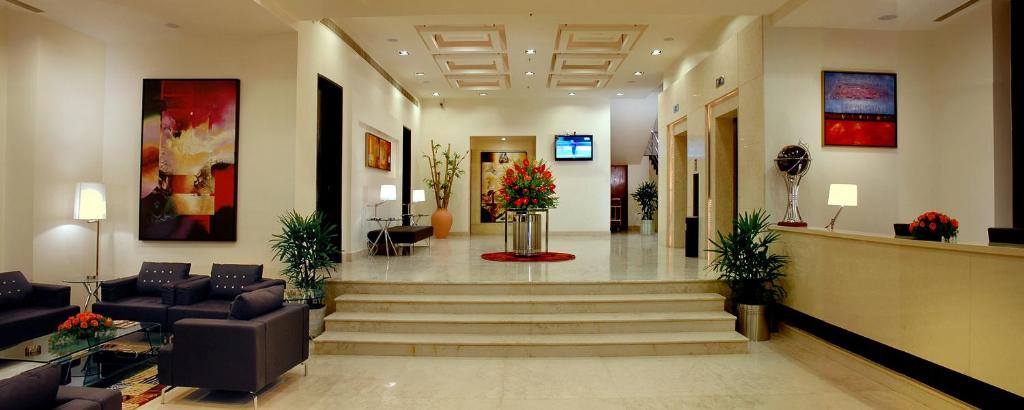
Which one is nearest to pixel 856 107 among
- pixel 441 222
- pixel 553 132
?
pixel 553 132

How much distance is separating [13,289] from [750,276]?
25.8ft

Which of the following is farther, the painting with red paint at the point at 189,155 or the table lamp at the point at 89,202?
the painting with red paint at the point at 189,155

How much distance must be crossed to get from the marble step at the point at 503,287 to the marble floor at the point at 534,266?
0.18m

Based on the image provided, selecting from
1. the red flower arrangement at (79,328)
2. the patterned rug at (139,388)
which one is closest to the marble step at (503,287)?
the patterned rug at (139,388)

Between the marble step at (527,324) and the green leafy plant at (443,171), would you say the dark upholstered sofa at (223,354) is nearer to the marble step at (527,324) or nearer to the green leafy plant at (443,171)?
the marble step at (527,324)

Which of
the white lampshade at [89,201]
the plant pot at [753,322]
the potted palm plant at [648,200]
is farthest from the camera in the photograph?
the potted palm plant at [648,200]

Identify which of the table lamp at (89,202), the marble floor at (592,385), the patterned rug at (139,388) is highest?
the table lamp at (89,202)

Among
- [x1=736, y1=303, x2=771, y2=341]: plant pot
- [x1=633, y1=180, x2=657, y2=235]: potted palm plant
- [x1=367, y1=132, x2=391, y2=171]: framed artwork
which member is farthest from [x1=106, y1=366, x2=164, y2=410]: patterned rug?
[x1=633, y1=180, x2=657, y2=235]: potted palm plant

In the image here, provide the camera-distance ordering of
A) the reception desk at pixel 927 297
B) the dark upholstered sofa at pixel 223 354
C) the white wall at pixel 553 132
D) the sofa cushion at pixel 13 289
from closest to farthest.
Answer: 1. the reception desk at pixel 927 297
2. the dark upholstered sofa at pixel 223 354
3. the sofa cushion at pixel 13 289
4. the white wall at pixel 553 132

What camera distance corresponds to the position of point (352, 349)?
5418 mm

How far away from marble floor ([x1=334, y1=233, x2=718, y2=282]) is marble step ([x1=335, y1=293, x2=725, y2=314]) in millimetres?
439

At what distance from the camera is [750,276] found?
602cm

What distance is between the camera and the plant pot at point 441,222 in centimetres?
1380

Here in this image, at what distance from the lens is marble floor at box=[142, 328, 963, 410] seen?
13.4 ft
